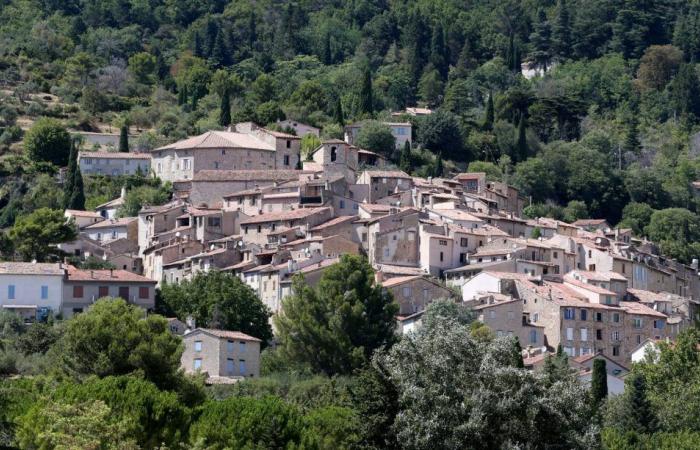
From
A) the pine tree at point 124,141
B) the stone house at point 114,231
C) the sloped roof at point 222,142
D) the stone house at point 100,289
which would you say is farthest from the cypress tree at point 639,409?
the pine tree at point 124,141

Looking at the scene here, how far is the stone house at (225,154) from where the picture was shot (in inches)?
3789

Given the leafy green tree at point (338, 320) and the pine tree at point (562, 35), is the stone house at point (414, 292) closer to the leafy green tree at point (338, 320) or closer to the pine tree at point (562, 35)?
the leafy green tree at point (338, 320)

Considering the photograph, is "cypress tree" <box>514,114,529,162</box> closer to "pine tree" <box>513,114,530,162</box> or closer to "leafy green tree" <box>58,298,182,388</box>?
"pine tree" <box>513,114,530,162</box>

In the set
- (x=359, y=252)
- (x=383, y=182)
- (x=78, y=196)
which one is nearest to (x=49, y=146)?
(x=78, y=196)

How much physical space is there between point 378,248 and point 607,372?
524 inches

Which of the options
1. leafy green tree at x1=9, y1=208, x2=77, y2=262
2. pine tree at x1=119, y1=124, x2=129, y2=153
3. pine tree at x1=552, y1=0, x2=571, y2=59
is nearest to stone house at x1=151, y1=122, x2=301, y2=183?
pine tree at x1=119, y1=124, x2=129, y2=153

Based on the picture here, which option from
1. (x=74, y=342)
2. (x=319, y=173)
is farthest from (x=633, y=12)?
(x=74, y=342)

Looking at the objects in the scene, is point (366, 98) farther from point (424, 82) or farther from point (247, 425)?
point (247, 425)

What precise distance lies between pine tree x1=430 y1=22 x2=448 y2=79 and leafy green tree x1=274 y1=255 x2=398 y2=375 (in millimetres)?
77065

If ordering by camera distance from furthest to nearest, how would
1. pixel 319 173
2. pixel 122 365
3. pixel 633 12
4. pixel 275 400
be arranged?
pixel 633 12 < pixel 319 173 < pixel 122 365 < pixel 275 400

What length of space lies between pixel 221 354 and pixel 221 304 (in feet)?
15.7

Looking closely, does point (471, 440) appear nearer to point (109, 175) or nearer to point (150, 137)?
point (109, 175)

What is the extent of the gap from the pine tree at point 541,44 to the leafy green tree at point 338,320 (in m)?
84.2

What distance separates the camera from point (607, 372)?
73188 mm
